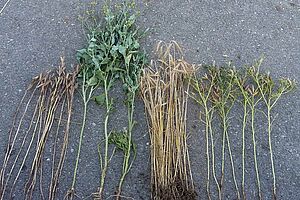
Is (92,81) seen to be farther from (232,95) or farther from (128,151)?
(232,95)

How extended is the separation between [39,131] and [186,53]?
935 mm

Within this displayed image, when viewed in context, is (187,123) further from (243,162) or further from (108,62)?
(108,62)

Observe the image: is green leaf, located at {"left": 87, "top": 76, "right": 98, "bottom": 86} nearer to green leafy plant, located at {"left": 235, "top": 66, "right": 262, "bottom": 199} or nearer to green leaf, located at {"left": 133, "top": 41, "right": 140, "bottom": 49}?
green leaf, located at {"left": 133, "top": 41, "right": 140, "bottom": 49}

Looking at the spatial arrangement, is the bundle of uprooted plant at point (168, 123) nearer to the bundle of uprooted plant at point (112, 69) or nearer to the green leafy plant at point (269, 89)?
the bundle of uprooted plant at point (112, 69)

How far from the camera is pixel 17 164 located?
2301 millimetres

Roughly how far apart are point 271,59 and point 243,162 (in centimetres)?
70

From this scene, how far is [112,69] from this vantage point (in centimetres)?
251

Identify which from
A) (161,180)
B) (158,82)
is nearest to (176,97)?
(158,82)

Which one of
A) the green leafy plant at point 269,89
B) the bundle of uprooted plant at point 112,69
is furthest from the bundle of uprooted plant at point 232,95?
the bundle of uprooted plant at point 112,69

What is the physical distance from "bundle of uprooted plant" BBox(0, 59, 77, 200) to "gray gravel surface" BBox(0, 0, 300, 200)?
4 centimetres

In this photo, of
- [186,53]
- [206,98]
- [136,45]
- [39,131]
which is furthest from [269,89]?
[39,131]

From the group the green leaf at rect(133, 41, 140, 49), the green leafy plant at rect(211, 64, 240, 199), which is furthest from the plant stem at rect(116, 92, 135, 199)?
the green leafy plant at rect(211, 64, 240, 199)

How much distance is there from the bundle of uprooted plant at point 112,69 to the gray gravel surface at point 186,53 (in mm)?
46

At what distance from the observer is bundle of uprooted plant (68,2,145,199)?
2342 millimetres
